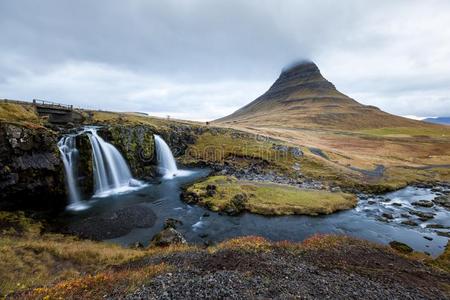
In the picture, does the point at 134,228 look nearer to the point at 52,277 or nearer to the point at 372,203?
the point at 52,277

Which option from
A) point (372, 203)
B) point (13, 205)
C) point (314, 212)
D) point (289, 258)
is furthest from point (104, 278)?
point (372, 203)

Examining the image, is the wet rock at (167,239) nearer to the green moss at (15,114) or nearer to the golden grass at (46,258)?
the golden grass at (46,258)

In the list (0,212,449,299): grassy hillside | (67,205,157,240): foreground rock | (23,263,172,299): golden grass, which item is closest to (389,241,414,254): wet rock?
(0,212,449,299): grassy hillside

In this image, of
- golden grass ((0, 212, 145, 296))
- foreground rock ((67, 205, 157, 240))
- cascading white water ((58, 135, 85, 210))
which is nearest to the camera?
golden grass ((0, 212, 145, 296))

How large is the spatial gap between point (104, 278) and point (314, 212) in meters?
30.0

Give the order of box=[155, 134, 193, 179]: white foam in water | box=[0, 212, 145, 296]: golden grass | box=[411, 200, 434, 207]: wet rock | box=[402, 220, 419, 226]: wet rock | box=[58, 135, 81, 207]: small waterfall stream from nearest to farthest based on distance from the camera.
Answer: box=[0, 212, 145, 296]: golden grass
box=[402, 220, 419, 226]: wet rock
box=[58, 135, 81, 207]: small waterfall stream
box=[411, 200, 434, 207]: wet rock
box=[155, 134, 193, 179]: white foam in water

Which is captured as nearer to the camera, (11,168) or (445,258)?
(445,258)

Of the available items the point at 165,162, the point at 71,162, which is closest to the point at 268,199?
the point at 71,162

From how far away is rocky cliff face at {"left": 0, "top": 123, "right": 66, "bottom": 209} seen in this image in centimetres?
3161

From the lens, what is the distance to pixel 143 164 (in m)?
57.2

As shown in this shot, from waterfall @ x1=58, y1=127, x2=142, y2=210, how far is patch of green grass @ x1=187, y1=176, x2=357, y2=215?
13940mm

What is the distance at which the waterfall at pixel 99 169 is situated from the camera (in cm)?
3940

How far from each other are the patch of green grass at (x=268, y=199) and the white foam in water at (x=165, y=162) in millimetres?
14516

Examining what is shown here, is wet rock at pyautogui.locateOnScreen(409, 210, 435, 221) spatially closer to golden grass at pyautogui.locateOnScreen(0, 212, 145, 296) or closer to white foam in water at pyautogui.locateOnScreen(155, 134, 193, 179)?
golden grass at pyautogui.locateOnScreen(0, 212, 145, 296)
